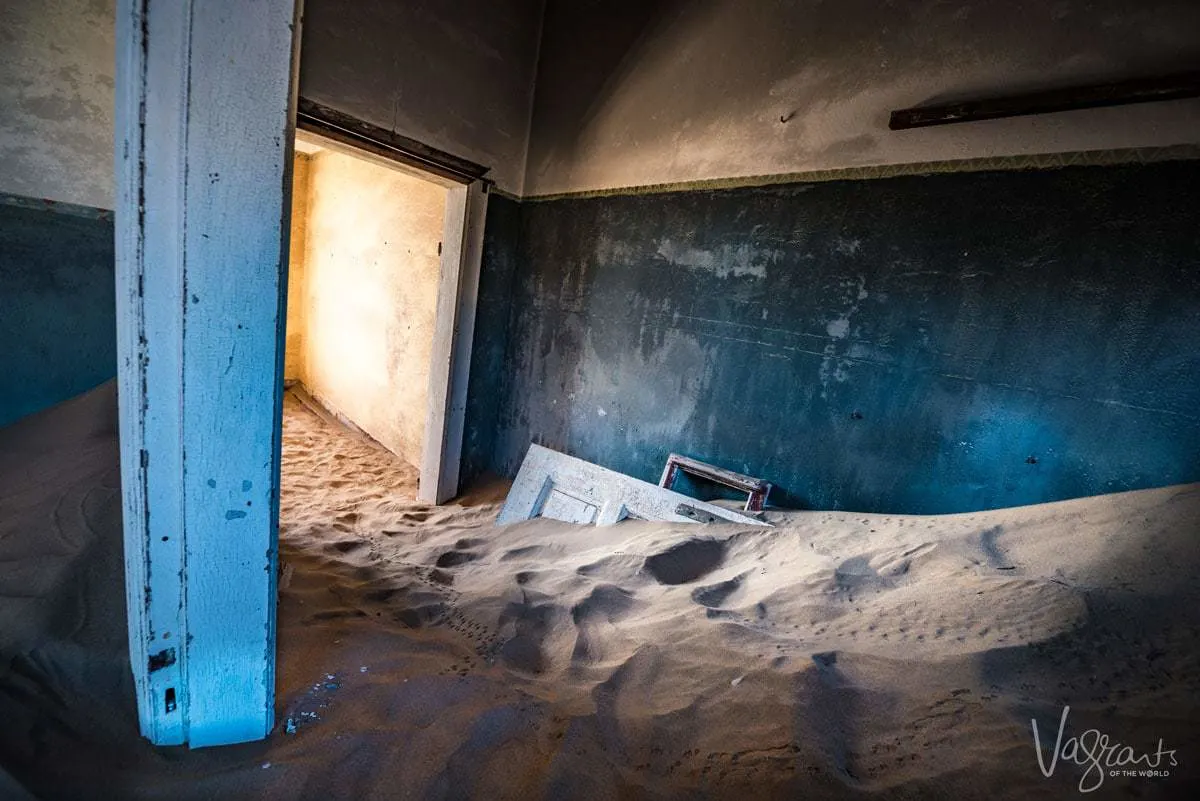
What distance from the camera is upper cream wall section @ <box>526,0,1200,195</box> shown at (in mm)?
1910

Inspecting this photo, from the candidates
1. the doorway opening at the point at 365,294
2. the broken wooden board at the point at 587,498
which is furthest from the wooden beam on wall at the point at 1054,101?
the doorway opening at the point at 365,294

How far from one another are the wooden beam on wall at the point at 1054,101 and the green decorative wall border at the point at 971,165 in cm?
16

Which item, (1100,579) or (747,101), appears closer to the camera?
(1100,579)

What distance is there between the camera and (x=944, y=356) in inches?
89.4

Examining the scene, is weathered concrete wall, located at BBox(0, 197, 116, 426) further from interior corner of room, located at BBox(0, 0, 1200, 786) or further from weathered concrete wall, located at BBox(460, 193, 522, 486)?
weathered concrete wall, located at BBox(460, 193, 522, 486)

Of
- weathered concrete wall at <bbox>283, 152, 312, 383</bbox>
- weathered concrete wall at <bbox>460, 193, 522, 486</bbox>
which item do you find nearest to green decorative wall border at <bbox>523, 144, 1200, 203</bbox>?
weathered concrete wall at <bbox>460, 193, 522, 486</bbox>

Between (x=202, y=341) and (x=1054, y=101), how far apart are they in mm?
2944

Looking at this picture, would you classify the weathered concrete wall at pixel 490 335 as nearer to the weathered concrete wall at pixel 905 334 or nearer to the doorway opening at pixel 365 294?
the doorway opening at pixel 365 294

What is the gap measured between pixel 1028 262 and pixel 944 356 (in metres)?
0.47

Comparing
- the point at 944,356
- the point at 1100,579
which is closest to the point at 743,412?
the point at 944,356

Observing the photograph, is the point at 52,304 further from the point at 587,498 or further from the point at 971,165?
the point at 971,165

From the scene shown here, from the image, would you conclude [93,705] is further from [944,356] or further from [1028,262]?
[1028,262]

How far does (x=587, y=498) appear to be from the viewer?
11.4 feet

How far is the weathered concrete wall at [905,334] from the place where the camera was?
6.15 ft
